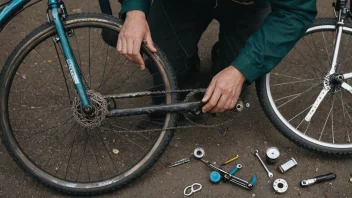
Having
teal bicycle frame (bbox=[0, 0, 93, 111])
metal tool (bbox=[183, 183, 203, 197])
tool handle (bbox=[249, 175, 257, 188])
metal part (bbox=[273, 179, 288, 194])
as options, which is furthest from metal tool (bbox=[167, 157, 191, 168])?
teal bicycle frame (bbox=[0, 0, 93, 111])

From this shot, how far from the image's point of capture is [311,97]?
9.18ft

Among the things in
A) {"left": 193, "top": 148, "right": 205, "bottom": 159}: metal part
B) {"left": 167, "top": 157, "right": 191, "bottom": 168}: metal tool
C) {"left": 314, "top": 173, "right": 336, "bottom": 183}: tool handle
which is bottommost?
{"left": 314, "top": 173, "right": 336, "bottom": 183}: tool handle

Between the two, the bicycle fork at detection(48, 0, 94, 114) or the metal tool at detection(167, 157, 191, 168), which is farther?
the metal tool at detection(167, 157, 191, 168)

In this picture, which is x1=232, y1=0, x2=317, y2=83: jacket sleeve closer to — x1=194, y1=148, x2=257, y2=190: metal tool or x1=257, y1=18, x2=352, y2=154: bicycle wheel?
x1=257, y1=18, x2=352, y2=154: bicycle wheel

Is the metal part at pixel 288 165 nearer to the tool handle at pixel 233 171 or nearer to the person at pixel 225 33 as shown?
the tool handle at pixel 233 171

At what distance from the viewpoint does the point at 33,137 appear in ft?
8.48

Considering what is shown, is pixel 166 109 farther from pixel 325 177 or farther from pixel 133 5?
pixel 325 177

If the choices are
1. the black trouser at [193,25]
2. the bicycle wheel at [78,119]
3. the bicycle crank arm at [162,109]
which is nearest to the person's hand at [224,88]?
the bicycle crank arm at [162,109]

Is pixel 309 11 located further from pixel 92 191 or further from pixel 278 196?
pixel 92 191

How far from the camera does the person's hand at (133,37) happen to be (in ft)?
6.73

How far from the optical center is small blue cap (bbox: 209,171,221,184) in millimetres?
2320


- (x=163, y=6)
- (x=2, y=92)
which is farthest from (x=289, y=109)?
(x=2, y=92)

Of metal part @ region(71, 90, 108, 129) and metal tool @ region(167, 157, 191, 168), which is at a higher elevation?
metal part @ region(71, 90, 108, 129)

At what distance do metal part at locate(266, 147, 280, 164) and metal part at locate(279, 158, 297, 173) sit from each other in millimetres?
57
